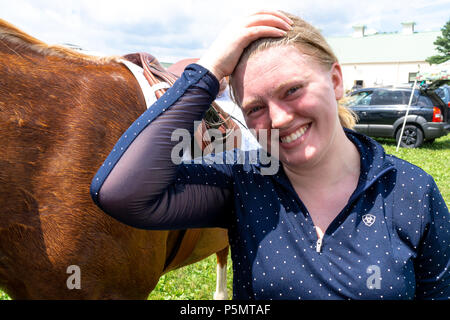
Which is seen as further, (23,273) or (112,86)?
(112,86)

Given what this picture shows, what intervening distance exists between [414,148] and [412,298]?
1160 centimetres

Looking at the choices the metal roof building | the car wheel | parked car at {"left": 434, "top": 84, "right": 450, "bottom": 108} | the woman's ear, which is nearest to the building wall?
the metal roof building

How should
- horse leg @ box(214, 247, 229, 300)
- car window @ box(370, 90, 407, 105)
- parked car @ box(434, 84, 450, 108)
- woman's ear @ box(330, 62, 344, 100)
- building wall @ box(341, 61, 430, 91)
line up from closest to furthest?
woman's ear @ box(330, 62, 344, 100) → horse leg @ box(214, 247, 229, 300) → car window @ box(370, 90, 407, 105) → parked car @ box(434, 84, 450, 108) → building wall @ box(341, 61, 430, 91)

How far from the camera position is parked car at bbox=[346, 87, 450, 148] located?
11.2 m

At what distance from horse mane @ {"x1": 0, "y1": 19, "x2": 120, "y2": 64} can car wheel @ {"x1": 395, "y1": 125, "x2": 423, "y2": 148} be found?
11.7 meters

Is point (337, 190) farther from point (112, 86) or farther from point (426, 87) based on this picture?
point (426, 87)

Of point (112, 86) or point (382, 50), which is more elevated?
point (382, 50)

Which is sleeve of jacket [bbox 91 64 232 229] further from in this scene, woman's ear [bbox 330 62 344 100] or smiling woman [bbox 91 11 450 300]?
woman's ear [bbox 330 62 344 100]

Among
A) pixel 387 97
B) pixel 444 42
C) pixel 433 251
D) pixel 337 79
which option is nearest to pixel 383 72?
pixel 444 42

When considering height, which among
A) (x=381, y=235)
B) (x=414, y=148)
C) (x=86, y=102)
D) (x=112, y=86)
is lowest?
(x=381, y=235)

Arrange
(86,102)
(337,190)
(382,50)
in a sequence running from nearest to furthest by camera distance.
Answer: (337,190) → (86,102) → (382,50)

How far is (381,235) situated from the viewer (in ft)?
3.67

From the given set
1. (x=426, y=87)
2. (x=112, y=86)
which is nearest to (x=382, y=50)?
(x=426, y=87)

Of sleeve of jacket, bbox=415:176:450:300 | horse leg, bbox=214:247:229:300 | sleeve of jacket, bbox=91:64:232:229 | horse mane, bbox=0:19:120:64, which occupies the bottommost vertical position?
horse leg, bbox=214:247:229:300
